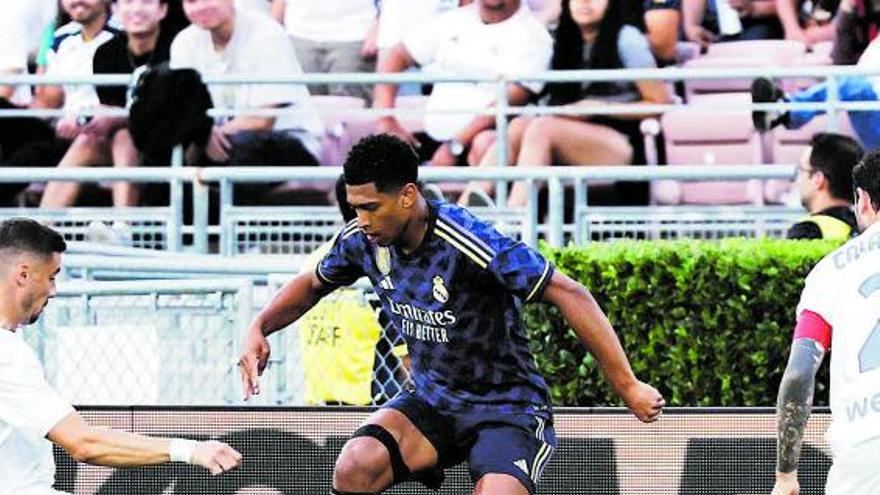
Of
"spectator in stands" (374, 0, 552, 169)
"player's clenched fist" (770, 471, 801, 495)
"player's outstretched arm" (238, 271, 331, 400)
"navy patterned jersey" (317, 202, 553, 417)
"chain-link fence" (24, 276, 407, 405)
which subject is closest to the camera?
"player's clenched fist" (770, 471, 801, 495)

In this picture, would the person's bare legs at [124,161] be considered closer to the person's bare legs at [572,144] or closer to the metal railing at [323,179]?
the metal railing at [323,179]

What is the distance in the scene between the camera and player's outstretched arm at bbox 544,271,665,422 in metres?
7.53

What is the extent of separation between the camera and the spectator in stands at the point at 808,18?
46.2 feet

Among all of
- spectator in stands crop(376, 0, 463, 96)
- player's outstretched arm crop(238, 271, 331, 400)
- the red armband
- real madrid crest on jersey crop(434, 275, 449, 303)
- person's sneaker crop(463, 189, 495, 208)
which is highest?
spectator in stands crop(376, 0, 463, 96)

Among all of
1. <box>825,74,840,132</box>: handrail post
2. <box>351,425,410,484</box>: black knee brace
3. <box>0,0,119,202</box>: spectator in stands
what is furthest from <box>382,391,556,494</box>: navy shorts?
<box>0,0,119,202</box>: spectator in stands

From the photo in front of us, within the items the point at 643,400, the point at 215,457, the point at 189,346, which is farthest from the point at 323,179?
the point at 215,457

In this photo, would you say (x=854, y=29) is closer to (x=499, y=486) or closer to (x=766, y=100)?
(x=766, y=100)

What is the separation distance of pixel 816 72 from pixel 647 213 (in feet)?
4.34

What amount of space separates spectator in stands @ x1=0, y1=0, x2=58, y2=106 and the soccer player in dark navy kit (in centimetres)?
805

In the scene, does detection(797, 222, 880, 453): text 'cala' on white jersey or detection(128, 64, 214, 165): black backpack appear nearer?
detection(797, 222, 880, 453): text 'cala' on white jersey

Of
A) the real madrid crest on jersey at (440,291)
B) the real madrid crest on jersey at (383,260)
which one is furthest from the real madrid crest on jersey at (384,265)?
the real madrid crest on jersey at (440,291)

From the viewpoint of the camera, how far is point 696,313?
34.8 ft

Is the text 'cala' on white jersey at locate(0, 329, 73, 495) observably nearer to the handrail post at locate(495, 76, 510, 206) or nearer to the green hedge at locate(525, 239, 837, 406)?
the green hedge at locate(525, 239, 837, 406)

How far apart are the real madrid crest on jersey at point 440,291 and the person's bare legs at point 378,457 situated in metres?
0.49
